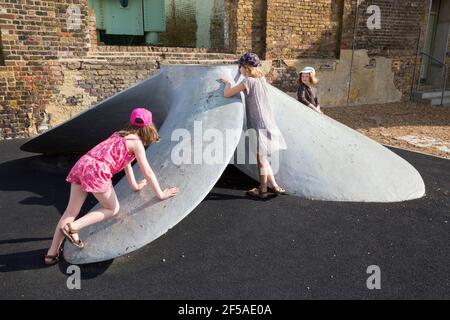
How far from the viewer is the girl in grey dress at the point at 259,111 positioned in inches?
154

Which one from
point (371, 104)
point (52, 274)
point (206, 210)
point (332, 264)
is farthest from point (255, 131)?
point (371, 104)

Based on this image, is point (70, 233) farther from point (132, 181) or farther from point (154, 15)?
point (154, 15)

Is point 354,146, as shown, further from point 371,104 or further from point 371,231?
point 371,104

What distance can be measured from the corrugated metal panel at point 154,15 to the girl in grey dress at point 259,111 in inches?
358

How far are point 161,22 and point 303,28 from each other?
15.5ft

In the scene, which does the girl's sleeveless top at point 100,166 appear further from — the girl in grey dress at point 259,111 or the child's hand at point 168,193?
Result: the girl in grey dress at point 259,111

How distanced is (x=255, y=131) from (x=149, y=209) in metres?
1.53

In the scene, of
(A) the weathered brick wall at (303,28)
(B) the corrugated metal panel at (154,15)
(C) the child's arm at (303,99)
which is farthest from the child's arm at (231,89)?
(B) the corrugated metal panel at (154,15)

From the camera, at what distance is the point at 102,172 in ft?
8.97

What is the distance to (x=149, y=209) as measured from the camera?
10.2ft

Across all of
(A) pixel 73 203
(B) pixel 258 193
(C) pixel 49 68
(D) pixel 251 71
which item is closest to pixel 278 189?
(B) pixel 258 193

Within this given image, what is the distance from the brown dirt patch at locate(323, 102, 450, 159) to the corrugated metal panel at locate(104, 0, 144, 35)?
6436 mm

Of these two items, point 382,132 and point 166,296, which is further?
point 382,132

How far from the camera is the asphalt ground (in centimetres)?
267
